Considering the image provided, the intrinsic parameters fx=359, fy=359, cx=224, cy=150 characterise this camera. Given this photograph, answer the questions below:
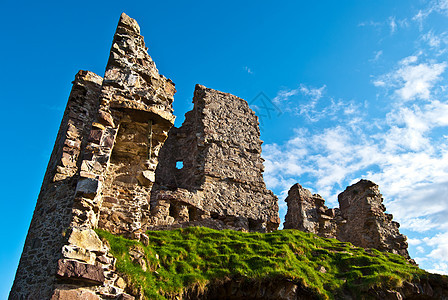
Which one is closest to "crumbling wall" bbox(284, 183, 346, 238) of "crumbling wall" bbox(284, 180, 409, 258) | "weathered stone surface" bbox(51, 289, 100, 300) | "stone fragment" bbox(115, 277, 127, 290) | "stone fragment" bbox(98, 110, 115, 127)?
"crumbling wall" bbox(284, 180, 409, 258)

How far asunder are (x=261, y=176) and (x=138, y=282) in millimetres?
10657

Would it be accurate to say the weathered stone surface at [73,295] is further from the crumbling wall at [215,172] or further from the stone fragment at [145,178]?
the crumbling wall at [215,172]

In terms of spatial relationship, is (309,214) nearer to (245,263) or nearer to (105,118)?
(245,263)

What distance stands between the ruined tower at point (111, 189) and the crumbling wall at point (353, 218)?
244 centimetres

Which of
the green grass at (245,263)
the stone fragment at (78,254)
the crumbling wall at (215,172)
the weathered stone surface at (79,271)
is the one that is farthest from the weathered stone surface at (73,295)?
the crumbling wall at (215,172)

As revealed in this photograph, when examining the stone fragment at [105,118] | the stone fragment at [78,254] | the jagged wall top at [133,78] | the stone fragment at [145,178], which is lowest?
the stone fragment at [78,254]

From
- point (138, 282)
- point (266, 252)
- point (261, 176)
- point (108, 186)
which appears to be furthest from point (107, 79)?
point (261, 176)

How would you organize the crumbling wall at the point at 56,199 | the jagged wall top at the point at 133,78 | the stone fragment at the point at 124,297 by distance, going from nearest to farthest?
the stone fragment at the point at 124,297 < the crumbling wall at the point at 56,199 < the jagged wall top at the point at 133,78

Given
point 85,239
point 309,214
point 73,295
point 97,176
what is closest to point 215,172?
point 309,214

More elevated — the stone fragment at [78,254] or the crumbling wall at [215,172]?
the crumbling wall at [215,172]

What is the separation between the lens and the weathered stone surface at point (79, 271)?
6398 mm

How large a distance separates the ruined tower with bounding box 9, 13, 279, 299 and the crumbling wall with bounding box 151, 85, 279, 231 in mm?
54

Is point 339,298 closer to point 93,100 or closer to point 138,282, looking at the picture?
point 138,282

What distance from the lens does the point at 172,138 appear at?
17969 millimetres
